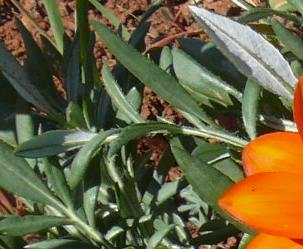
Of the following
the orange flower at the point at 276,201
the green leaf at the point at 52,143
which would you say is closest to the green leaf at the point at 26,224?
the green leaf at the point at 52,143

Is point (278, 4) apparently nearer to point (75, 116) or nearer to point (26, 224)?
point (75, 116)

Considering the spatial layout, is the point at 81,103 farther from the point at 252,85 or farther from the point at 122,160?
the point at 252,85

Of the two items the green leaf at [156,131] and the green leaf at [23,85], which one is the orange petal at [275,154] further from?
the green leaf at [23,85]

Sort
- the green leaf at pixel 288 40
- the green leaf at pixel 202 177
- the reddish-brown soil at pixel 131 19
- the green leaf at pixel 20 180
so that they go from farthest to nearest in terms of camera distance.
Result: the reddish-brown soil at pixel 131 19 → the green leaf at pixel 20 180 → the green leaf at pixel 288 40 → the green leaf at pixel 202 177

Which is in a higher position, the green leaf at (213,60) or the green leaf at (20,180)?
the green leaf at (213,60)

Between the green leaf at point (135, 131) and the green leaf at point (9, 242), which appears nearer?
the green leaf at point (135, 131)

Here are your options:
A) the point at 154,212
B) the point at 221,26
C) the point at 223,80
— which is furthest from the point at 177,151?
the point at 154,212
